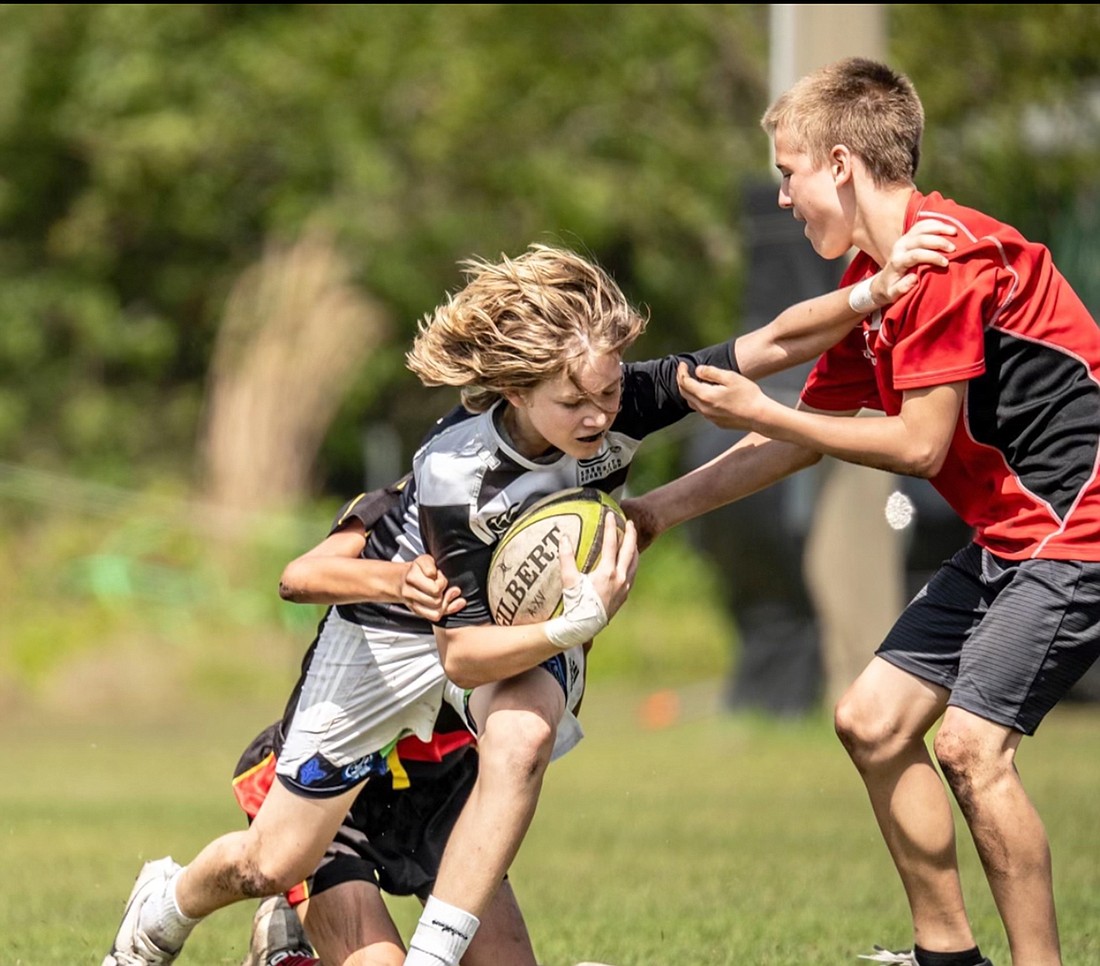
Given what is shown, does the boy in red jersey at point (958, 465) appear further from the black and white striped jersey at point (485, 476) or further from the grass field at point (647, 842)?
the grass field at point (647, 842)

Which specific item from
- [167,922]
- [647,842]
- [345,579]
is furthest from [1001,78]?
[167,922]

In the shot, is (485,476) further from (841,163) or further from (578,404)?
(841,163)

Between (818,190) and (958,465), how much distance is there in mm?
765

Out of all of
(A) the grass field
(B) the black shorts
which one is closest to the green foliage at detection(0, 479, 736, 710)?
(A) the grass field

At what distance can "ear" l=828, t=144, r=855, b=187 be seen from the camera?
4.52 meters

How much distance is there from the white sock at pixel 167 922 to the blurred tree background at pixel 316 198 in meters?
13.7

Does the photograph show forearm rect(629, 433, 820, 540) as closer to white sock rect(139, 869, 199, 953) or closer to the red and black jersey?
the red and black jersey

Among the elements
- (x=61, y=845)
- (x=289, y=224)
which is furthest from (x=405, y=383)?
(x=61, y=845)

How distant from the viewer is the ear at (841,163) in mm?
4523

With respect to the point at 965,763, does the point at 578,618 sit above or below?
above

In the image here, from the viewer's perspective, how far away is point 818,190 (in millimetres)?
4559

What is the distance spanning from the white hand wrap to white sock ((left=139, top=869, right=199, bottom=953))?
1394 millimetres

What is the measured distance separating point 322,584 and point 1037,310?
1.85 meters

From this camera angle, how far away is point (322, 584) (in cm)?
453
